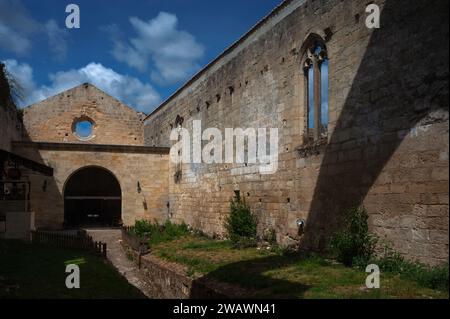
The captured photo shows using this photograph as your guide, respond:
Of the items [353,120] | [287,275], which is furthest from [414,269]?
[353,120]

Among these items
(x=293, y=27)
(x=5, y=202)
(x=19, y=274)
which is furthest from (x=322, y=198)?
(x=5, y=202)

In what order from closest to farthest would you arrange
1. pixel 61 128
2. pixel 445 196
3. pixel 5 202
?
pixel 445 196, pixel 5 202, pixel 61 128

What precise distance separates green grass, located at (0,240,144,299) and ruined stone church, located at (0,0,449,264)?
354cm

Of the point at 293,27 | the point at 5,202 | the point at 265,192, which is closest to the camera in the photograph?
the point at 293,27

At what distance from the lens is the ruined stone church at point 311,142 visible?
693 cm

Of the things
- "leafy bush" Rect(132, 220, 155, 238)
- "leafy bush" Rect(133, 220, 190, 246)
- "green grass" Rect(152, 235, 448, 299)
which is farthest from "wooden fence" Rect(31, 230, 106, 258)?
"green grass" Rect(152, 235, 448, 299)

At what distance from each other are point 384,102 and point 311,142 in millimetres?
2678

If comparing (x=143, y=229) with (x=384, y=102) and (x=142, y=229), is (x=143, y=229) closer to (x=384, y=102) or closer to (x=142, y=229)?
(x=142, y=229)

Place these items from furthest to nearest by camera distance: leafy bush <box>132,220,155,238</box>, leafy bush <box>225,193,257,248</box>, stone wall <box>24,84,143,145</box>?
1. stone wall <box>24,84,143,145</box>
2. leafy bush <box>132,220,155,238</box>
3. leafy bush <box>225,193,257,248</box>

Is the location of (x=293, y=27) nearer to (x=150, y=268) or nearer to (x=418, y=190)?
(x=418, y=190)

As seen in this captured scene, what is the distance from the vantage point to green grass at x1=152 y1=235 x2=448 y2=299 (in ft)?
19.9

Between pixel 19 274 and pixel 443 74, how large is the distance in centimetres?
844

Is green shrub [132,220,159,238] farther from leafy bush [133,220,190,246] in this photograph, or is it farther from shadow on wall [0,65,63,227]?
shadow on wall [0,65,63,227]

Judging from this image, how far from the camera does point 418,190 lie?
699cm
